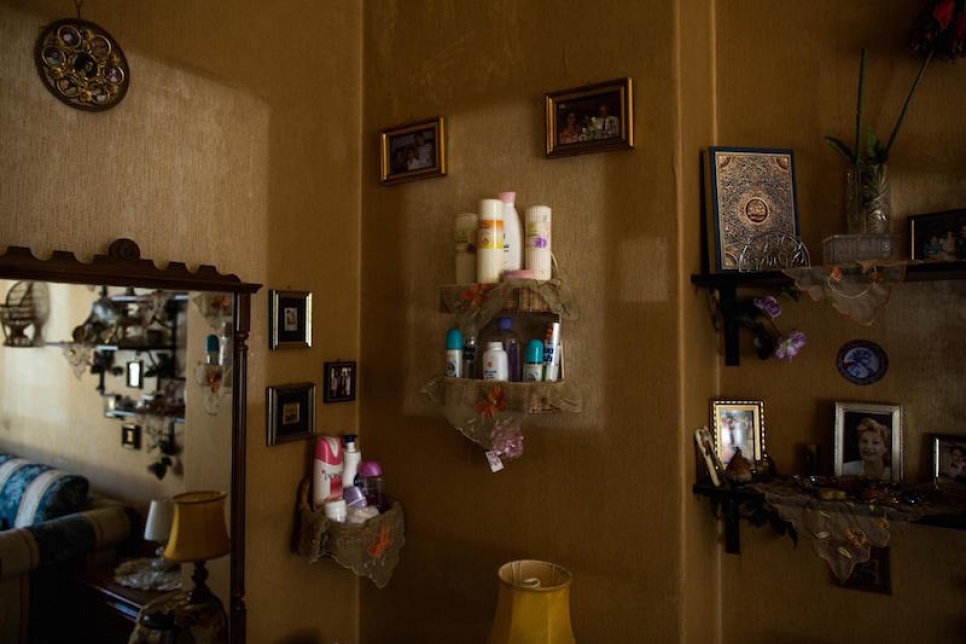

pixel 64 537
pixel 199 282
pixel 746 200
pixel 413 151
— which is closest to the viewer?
pixel 64 537

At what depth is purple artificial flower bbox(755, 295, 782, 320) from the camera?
156cm

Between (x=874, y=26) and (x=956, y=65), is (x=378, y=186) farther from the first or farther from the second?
(x=956, y=65)

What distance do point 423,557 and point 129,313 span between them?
1.05 m

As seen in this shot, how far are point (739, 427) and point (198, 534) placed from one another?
1.37 metres

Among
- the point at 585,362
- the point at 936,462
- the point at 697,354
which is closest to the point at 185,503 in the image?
the point at 585,362

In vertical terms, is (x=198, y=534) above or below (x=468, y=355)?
below

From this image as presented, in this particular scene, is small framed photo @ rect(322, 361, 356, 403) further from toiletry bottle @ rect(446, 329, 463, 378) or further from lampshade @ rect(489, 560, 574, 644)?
lampshade @ rect(489, 560, 574, 644)

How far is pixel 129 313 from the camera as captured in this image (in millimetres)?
1367

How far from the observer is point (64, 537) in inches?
48.8

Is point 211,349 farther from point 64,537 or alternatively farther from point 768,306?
point 768,306

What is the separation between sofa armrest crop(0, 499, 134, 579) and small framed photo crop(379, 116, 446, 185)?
1.15 metres

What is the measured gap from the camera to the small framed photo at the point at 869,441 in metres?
1.44

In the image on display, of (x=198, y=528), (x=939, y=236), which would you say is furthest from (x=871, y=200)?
(x=198, y=528)

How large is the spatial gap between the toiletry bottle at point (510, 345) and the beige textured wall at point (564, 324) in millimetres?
137
